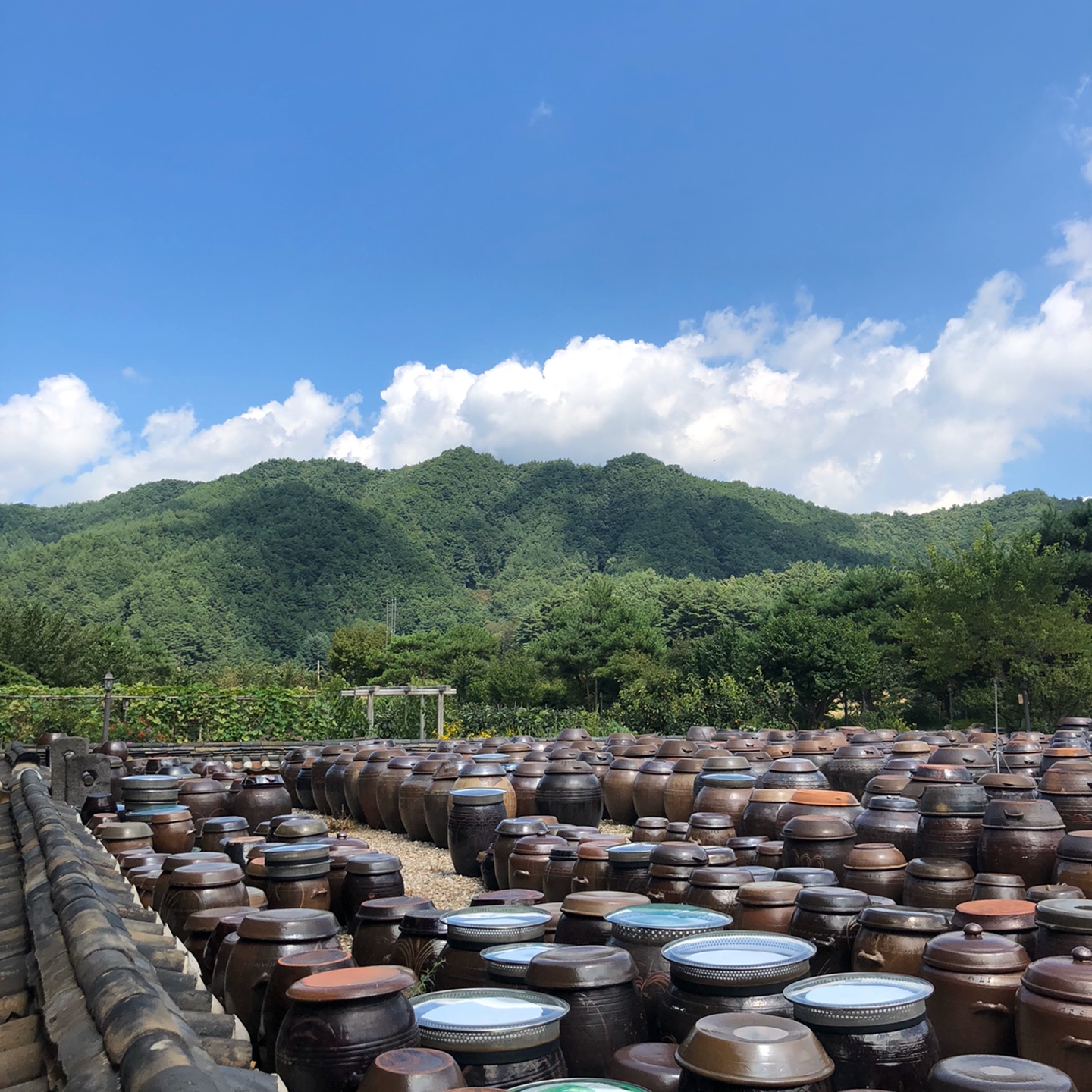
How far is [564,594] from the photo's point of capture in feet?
188

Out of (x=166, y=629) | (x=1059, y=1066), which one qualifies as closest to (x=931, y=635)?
(x=1059, y=1066)

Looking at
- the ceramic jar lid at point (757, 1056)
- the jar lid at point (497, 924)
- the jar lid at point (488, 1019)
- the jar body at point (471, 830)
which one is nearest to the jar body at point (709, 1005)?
the jar lid at point (488, 1019)

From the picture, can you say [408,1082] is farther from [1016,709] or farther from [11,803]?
[1016,709]

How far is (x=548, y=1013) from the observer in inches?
107

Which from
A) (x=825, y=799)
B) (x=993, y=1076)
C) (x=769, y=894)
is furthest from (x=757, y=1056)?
(x=825, y=799)

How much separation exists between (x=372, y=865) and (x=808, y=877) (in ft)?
7.84

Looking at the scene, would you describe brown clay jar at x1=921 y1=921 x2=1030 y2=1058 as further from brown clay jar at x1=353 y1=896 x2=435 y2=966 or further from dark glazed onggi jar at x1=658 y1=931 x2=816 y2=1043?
brown clay jar at x1=353 y1=896 x2=435 y2=966

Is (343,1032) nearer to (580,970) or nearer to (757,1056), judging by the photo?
(580,970)

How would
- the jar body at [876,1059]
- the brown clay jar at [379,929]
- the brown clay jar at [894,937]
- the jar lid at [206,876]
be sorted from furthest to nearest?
1. the jar lid at [206,876]
2. the brown clay jar at [379,929]
3. the brown clay jar at [894,937]
4. the jar body at [876,1059]

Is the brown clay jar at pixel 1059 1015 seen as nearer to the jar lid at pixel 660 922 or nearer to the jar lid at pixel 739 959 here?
the jar lid at pixel 739 959

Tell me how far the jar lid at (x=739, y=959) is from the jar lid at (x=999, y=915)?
41.6 inches

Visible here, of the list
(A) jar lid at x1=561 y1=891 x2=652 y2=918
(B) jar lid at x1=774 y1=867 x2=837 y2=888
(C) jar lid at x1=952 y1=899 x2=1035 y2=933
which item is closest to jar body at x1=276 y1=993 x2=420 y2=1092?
(A) jar lid at x1=561 y1=891 x2=652 y2=918

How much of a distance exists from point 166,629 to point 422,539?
28238 millimetres

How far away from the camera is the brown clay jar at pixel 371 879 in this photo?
18.2 feet
